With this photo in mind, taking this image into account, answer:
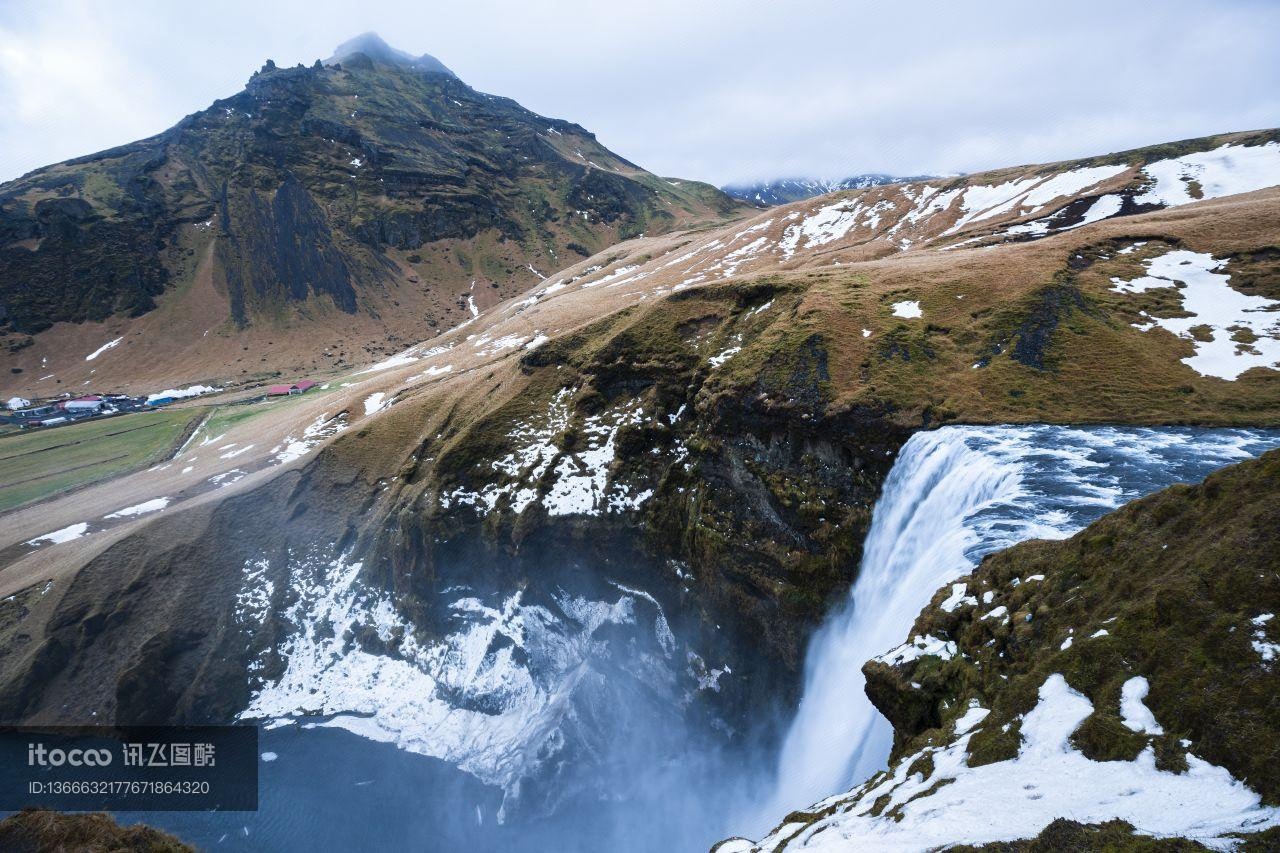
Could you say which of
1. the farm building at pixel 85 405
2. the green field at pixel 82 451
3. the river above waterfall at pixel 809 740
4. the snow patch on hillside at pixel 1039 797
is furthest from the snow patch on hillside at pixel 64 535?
the snow patch on hillside at pixel 1039 797

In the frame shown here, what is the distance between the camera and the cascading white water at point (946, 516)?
20.8 m

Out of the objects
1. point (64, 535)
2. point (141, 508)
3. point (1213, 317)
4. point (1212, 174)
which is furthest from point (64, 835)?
point (1212, 174)

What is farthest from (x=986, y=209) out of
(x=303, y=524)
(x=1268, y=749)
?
(x=303, y=524)

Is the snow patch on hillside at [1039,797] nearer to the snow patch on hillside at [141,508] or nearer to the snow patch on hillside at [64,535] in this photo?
the snow patch on hillside at [141,508]

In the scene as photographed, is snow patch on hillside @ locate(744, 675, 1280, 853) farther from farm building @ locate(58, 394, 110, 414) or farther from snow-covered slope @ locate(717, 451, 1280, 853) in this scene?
farm building @ locate(58, 394, 110, 414)

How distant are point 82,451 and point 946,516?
129 metres

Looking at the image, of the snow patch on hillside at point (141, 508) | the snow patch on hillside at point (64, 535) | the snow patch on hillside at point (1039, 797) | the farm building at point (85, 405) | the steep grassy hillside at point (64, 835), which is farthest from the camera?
the farm building at point (85, 405)

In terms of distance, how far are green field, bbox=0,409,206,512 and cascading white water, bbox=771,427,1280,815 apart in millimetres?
102004

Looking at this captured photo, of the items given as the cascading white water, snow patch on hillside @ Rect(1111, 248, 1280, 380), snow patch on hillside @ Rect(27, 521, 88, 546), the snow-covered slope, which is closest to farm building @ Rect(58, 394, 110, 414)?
snow patch on hillside @ Rect(27, 521, 88, 546)

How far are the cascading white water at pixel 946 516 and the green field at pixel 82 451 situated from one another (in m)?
102

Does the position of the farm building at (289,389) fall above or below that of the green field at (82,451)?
above

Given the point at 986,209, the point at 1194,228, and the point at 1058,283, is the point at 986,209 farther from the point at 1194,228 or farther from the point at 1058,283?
the point at 1058,283

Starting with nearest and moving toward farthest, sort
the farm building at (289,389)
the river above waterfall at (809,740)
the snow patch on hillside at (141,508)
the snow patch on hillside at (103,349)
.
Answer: the river above waterfall at (809,740) → the snow patch on hillside at (141,508) → the farm building at (289,389) → the snow patch on hillside at (103,349)

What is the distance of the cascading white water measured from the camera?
20.8m
